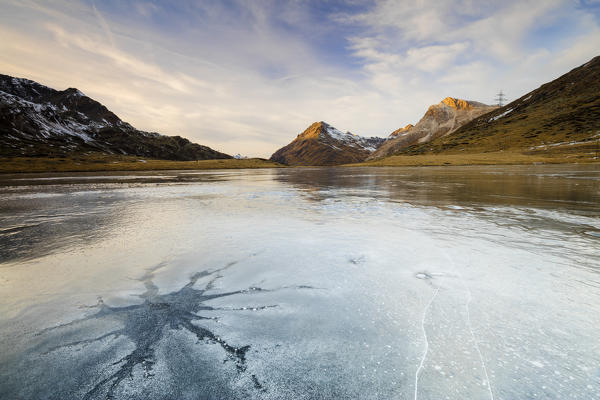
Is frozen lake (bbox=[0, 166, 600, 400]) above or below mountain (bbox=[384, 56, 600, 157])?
below

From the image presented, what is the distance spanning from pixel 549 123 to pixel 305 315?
160660 mm

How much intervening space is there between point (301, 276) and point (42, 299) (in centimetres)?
393

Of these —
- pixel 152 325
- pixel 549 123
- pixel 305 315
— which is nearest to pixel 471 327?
pixel 305 315

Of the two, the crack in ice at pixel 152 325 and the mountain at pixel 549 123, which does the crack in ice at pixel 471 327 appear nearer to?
the crack in ice at pixel 152 325

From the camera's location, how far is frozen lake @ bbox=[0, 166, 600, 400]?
233 centimetres

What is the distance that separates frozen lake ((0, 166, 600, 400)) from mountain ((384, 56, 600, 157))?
100m

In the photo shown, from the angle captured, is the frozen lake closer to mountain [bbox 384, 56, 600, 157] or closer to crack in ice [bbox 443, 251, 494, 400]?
crack in ice [bbox 443, 251, 494, 400]

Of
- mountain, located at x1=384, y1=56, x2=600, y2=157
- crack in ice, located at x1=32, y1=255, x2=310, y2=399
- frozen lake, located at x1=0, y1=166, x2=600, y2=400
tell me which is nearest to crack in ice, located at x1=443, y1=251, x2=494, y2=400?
frozen lake, located at x1=0, y1=166, x2=600, y2=400

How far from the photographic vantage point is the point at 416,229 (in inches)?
300

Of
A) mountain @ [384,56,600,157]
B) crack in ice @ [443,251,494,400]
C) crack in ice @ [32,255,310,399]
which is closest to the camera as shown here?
crack in ice @ [443,251,494,400]

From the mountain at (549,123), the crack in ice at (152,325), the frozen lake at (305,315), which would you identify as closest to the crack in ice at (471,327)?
the frozen lake at (305,315)

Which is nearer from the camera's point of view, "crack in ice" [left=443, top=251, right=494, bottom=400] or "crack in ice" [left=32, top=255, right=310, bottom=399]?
"crack in ice" [left=443, top=251, right=494, bottom=400]

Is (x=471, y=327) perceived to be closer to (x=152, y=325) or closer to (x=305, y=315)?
(x=305, y=315)

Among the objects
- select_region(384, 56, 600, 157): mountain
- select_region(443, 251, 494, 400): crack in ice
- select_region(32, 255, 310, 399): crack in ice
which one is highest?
select_region(384, 56, 600, 157): mountain
